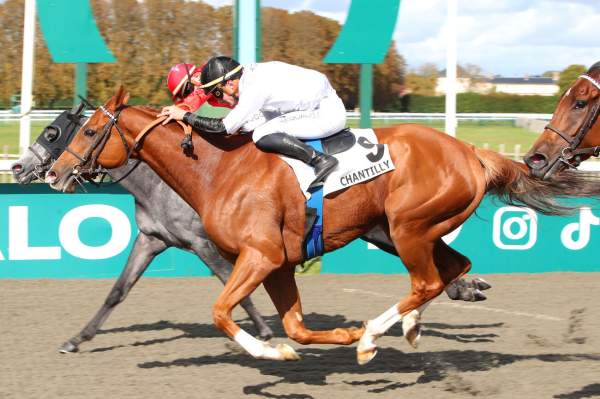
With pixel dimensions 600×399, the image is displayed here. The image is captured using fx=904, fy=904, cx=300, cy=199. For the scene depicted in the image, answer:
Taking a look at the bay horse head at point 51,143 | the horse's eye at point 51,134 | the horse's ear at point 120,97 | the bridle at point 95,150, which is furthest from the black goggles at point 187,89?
the bridle at point 95,150

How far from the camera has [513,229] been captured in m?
9.95

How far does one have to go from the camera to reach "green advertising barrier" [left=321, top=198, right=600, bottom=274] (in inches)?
389

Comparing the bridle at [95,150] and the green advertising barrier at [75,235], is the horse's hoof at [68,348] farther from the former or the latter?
the green advertising barrier at [75,235]

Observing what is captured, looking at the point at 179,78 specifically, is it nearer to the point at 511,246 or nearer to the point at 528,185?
the point at 528,185

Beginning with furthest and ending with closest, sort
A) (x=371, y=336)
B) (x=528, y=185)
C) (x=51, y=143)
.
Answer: (x=51, y=143) → (x=528, y=185) → (x=371, y=336)

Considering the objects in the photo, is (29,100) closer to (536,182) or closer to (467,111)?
(536,182)

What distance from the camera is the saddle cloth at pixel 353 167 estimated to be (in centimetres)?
523

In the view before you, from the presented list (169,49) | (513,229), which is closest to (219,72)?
(513,229)

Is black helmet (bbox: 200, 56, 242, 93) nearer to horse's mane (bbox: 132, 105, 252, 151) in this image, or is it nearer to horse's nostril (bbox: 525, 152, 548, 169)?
horse's mane (bbox: 132, 105, 252, 151)

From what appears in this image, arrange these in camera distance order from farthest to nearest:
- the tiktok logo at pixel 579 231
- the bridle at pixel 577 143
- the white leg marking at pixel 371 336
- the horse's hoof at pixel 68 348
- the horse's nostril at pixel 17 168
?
the tiktok logo at pixel 579 231, the horse's nostril at pixel 17 168, the horse's hoof at pixel 68 348, the white leg marking at pixel 371 336, the bridle at pixel 577 143

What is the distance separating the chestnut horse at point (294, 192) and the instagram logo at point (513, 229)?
14.3 ft

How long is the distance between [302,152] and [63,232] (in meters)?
4.79

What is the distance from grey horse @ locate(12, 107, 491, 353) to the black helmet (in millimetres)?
1342

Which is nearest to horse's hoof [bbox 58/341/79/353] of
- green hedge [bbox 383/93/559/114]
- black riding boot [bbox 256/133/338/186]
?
black riding boot [bbox 256/133/338/186]
